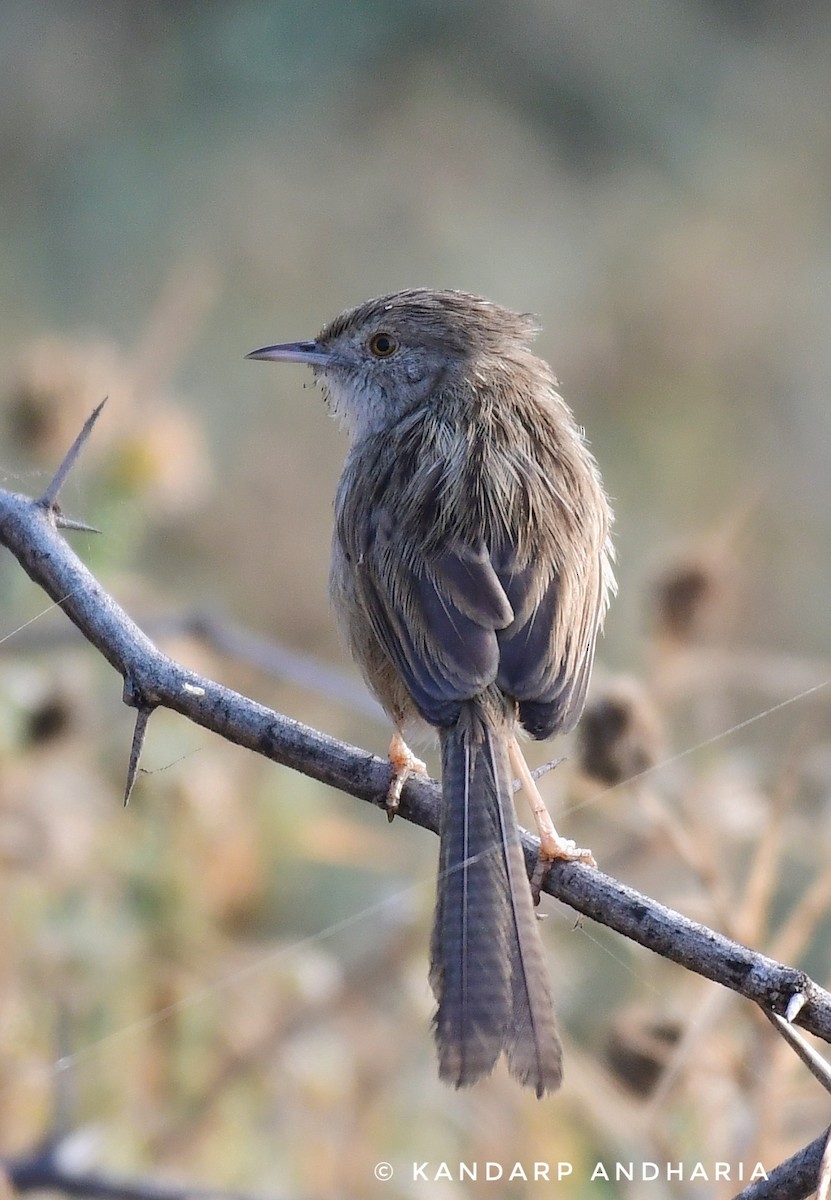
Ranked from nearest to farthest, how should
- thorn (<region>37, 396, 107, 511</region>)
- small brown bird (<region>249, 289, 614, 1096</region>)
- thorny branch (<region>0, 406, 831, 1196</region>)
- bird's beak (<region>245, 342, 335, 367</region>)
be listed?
thorny branch (<region>0, 406, 831, 1196</region>) → small brown bird (<region>249, 289, 614, 1096</region>) → thorn (<region>37, 396, 107, 511</region>) → bird's beak (<region>245, 342, 335, 367</region>)

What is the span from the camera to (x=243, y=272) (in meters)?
10.2

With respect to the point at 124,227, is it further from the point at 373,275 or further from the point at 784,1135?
the point at 784,1135

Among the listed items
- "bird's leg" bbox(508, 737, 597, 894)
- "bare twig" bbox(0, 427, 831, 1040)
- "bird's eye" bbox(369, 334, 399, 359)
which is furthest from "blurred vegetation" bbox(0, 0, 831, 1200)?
"bird's eye" bbox(369, 334, 399, 359)

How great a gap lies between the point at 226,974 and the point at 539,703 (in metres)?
2.11

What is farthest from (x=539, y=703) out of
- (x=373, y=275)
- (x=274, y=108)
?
(x=274, y=108)

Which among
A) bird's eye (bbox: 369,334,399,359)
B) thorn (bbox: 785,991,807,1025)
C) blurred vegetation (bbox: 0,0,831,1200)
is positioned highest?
bird's eye (bbox: 369,334,399,359)

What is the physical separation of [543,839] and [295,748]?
2.01ft

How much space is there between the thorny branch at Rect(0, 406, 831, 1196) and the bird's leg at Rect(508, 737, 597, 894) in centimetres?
3

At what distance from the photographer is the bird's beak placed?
4.54 m

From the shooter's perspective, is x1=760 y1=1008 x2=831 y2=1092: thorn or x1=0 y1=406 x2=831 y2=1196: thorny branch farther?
x1=0 y1=406 x2=831 y2=1196: thorny branch

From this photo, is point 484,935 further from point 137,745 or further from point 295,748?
point 137,745

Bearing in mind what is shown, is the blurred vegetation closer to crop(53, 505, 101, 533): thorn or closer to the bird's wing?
the bird's wing

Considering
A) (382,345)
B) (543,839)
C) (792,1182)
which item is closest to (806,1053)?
(792,1182)

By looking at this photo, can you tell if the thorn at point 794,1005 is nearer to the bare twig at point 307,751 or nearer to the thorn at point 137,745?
the bare twig at point 307,751
